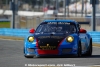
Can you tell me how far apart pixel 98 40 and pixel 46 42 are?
13.9 m

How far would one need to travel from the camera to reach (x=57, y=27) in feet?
60.6

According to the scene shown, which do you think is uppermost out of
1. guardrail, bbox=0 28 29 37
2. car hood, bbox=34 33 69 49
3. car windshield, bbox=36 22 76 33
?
car windshield, bbox=36 22 76 33

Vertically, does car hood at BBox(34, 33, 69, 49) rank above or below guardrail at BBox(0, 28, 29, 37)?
above

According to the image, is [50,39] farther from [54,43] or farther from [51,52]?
[51,52]

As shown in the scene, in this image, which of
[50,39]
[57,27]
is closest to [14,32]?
[57,27]

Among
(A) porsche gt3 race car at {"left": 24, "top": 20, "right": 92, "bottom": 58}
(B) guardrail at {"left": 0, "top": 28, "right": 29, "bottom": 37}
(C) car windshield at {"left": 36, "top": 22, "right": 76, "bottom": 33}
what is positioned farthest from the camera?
(B) guardrail at {"left": 0, "top": 28, "right": 29, "bottom": 37}

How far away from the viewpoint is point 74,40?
1731 cm

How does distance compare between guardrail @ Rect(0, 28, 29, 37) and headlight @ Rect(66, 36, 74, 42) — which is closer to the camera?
headlight @ Rect(66, 36, 74, 42)

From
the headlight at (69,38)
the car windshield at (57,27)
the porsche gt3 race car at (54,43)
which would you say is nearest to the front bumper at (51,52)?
the porsche gt3 race car at (54,43)

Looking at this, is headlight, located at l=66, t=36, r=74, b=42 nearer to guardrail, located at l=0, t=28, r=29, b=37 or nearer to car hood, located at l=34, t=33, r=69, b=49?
car hood, located at l=34, t=33, r=69, b=49

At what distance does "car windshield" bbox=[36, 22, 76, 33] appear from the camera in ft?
59.9

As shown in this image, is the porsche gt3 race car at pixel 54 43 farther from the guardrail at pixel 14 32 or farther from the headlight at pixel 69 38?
the guardrail at pixel 14 32

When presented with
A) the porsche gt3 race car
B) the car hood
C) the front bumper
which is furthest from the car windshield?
the front bumper

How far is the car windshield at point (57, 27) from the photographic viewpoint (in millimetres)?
18250
